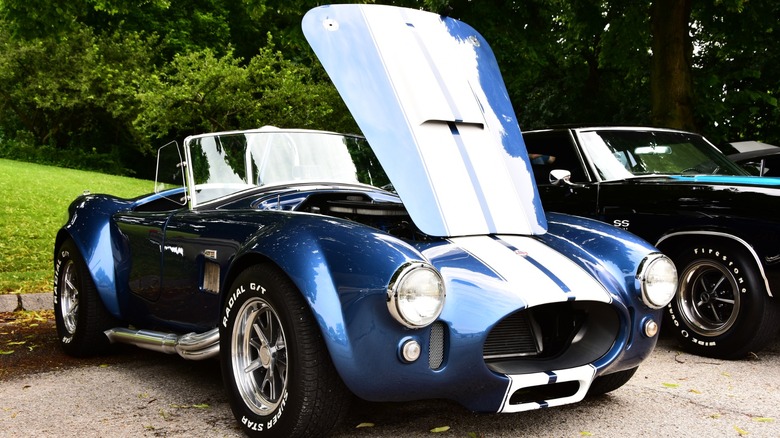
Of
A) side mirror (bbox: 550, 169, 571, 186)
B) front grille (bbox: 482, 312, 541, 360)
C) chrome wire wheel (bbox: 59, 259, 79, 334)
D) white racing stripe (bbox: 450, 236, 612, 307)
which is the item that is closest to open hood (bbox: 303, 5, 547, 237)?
white racing stripe (bbox: 450, 236, 612, 307)

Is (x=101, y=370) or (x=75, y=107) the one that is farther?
(x=75, y=107)

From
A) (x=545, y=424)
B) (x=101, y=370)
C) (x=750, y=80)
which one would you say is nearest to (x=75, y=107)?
(x=750, y=80)

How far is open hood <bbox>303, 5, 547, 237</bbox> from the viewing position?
402 centimetres

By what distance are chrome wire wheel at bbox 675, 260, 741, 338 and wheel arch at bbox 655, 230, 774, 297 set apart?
0.18 meters

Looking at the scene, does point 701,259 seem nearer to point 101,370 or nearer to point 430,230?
point 430,230

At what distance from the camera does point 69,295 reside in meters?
5.54

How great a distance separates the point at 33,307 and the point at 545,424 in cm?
533

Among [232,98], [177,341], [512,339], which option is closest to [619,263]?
[512,339]

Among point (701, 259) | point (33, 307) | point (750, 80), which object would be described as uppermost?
point (750, 80)

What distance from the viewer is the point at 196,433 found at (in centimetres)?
358

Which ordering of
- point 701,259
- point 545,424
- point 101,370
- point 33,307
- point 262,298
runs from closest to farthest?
1. point 262,298
2. point 545,424
3. point 101,370
4. point 701,259
5. point 33,307

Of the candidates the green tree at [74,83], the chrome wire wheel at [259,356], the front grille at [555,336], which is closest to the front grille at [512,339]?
the front grille at [555,336]

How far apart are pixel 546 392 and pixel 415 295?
1.04 metres

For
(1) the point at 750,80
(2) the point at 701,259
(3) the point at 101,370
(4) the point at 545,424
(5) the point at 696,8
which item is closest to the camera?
(4) the point at 545,424
